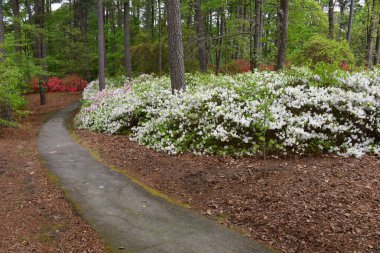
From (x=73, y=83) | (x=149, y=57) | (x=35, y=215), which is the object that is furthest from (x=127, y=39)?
(x=35, y=215)

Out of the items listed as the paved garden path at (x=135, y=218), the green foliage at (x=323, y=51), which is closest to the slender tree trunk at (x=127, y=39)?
the green foliage at (x=323, y=51)

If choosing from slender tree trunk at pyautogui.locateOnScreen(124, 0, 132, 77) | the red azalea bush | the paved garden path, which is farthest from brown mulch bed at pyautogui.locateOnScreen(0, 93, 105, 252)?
the red azalea bush

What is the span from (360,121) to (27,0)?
24100 mm

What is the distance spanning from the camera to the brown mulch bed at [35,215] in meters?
4.43

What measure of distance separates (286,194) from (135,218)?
2544mm

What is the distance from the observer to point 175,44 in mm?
9391

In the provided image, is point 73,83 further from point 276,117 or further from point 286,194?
point 286,194

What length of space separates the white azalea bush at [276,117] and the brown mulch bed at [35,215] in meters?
3.03

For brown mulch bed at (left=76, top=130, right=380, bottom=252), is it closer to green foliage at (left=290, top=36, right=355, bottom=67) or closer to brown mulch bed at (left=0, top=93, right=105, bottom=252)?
brown mulch bed at (left=0, top=93, right=105, bottom=252)

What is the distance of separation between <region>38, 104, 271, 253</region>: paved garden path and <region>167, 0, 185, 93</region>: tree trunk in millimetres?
3532

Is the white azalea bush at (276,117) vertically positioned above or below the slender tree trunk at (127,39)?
below

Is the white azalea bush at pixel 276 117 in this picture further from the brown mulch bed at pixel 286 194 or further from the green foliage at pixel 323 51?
the green foliage at pixel 323 51

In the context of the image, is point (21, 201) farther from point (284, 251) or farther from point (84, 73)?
point (84, 73)

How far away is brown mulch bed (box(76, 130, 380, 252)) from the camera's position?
425cm
